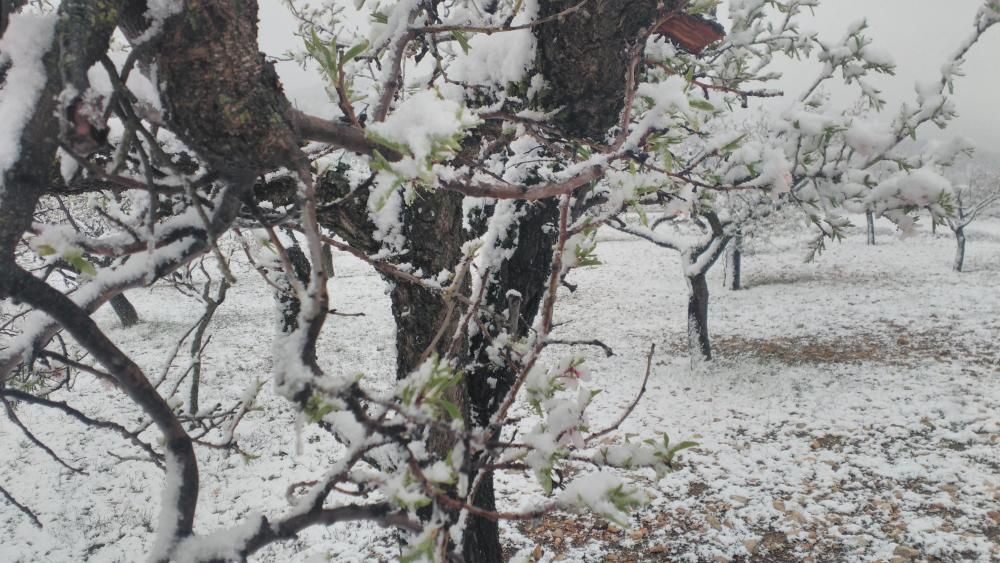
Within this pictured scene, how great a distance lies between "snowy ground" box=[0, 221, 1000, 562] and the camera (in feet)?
17.8

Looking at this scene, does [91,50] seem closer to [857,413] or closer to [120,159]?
[120,159]

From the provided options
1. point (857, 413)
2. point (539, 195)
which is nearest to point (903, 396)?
point (857, 413)

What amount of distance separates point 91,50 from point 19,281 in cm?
33

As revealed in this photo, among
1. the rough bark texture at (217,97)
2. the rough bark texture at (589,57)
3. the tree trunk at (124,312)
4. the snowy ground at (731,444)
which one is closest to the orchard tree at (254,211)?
the rough bark texture at (217,97)

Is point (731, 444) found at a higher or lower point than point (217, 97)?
lower

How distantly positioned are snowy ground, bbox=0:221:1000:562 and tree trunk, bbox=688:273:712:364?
1.10ft

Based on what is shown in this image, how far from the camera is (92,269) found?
81 cm

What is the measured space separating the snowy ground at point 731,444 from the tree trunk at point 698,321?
1.10 ft

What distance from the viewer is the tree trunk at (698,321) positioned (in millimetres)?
10434

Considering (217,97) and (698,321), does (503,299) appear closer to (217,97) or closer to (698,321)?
(217,97)

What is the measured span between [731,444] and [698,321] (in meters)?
3.52

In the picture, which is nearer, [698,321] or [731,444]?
[731,444]

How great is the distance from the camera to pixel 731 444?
747cm

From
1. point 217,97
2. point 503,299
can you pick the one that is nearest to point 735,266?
point 503,299
